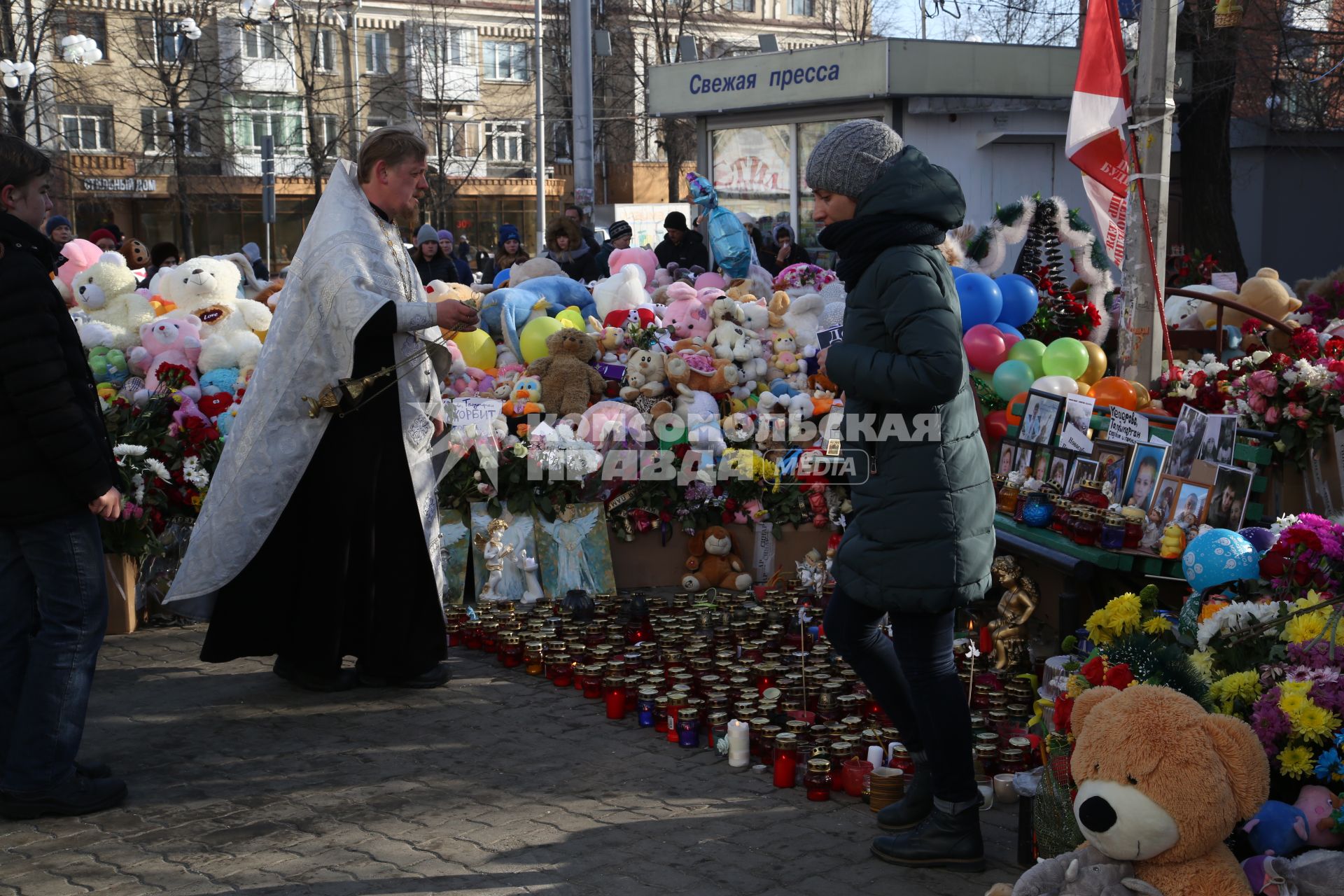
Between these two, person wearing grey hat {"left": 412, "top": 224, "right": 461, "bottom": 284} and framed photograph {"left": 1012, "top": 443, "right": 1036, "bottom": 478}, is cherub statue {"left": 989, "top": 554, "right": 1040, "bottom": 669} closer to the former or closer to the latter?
framed photograph {"left": 1012, "top": 443, "right": 1036, "bottom": 478}

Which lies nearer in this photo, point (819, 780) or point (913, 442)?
point (913, 442)

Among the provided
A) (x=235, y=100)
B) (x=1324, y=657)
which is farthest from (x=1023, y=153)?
(x=235, y=100)

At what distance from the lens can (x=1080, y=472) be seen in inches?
219

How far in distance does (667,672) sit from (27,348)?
263 centimetres

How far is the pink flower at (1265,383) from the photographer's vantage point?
5078 millimetres

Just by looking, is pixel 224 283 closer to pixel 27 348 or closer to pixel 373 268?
pixel 373 268

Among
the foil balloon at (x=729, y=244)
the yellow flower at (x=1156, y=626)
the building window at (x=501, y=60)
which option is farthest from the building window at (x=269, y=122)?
the yellow flower at (x=1156, y=626)

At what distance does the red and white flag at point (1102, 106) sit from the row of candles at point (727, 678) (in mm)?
2873

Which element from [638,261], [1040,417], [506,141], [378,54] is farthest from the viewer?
[506,141]

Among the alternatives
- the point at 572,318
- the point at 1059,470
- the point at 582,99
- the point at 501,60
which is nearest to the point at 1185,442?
the point at 1059,470

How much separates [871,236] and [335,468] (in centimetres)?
253

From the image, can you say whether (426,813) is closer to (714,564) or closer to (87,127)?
(714,564)

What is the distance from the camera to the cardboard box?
632 cm

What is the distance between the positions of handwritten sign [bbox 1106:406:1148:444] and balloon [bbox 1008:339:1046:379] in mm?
1101
